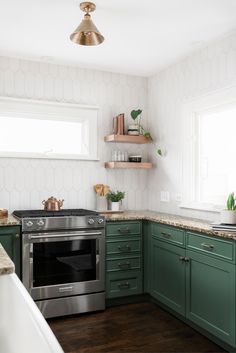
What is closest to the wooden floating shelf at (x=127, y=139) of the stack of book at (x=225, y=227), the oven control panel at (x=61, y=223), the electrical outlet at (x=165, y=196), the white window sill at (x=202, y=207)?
the electrical outlet at (x=165, y=196)

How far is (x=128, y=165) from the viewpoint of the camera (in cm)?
421

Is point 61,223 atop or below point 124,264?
atop

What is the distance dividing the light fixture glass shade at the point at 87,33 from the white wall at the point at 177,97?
4.10 ft

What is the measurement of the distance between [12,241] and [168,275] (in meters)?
1.46

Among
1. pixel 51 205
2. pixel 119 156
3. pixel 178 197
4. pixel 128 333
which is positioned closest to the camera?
pixel 128 333

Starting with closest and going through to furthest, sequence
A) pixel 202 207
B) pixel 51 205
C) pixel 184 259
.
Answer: pixel 184 259
pixel 202 207
pixel 51 205

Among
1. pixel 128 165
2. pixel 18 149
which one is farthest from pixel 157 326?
pixel 18 149

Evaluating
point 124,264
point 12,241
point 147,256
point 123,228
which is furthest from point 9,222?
point 147,256

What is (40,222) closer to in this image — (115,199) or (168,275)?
(115,199)

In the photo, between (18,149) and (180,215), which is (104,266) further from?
(18,149)

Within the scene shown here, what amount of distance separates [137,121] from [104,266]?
188cm

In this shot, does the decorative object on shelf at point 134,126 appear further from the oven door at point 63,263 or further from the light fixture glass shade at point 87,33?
the light fixture glass shade at point 87,33

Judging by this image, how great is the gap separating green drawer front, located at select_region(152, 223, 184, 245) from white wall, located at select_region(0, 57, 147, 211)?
3.08 ft

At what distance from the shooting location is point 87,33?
8.68 feet
